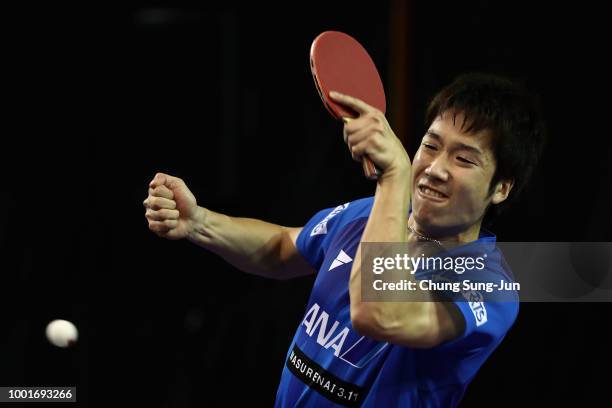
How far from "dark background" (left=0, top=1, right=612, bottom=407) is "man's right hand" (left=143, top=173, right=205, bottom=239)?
3.25 ft

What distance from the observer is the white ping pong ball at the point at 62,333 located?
2.98 meters

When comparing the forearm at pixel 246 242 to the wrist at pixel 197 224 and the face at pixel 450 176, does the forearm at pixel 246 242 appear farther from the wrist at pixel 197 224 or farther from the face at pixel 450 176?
the face at pixel 450 176

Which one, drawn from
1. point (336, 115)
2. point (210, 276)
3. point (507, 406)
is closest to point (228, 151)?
point (210, 276)

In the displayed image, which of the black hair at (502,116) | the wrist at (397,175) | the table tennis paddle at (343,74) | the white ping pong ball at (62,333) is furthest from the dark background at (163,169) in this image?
the wrist at (397,175)

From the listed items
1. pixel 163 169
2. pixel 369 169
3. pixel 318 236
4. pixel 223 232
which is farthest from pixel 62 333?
pixel 369 169

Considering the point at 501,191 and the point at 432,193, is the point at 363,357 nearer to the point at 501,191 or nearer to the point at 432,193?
the point at 432,193

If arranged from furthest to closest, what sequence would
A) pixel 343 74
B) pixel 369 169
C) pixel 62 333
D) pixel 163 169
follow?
pixel 163 169, pixel 62 333, pixel 343 74, pixel 369 169

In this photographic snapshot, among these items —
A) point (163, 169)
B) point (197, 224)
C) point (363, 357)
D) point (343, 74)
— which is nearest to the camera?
point (343, 74)

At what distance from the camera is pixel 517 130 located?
7.09 ft

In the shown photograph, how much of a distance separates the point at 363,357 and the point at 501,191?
54cm

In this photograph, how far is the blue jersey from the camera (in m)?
1.99

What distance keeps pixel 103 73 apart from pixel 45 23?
274mm

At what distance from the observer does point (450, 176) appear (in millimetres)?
2092

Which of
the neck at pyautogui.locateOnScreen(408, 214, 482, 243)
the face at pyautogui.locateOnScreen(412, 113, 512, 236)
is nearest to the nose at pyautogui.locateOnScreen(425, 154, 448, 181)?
the face at pyautogui.locateOnScreen(412, 113, 512, 236)
